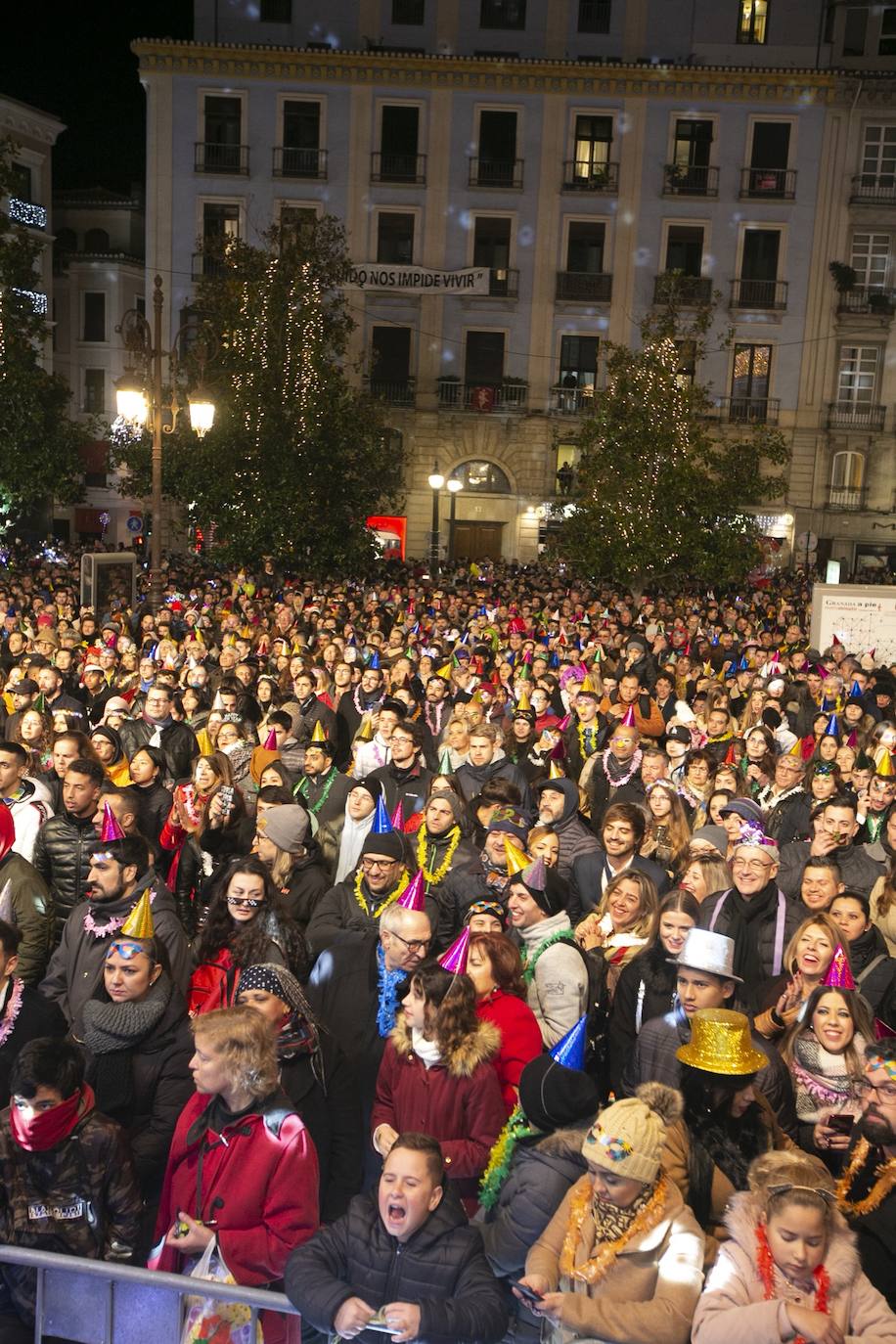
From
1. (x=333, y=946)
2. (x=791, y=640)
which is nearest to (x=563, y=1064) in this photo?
(x=333, y=946)

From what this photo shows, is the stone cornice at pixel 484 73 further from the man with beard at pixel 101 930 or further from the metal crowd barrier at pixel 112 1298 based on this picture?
the metal crowd barrier at pixel 112 1298

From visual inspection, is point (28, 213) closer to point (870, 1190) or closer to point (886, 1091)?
point (886, 1091)

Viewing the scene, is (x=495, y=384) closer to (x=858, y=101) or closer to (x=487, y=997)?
(x=858, y=101)

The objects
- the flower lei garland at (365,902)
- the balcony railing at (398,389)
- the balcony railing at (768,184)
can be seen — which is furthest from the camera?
the balcony railing at (398,389)

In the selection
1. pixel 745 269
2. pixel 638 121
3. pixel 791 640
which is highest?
pixel 638 121

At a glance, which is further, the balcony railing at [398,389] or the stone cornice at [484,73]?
the balcony railing at [398,389]

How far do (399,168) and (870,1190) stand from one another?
38.0 metres

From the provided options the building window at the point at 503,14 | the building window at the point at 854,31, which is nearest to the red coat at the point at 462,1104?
the building window at the point at 503,14

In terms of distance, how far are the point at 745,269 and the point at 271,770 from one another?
3476 centimetres

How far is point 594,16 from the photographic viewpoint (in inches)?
1486

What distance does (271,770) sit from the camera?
7035mm

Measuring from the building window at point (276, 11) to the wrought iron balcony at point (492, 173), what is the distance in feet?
24.3

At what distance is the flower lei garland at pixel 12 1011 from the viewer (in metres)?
4.18

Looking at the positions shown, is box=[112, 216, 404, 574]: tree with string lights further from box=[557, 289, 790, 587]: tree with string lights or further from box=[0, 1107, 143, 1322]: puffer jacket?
box=[0, 1107, 143, 1322]: puffer jacket
